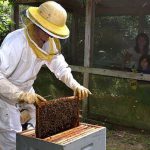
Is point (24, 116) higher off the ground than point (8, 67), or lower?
lower

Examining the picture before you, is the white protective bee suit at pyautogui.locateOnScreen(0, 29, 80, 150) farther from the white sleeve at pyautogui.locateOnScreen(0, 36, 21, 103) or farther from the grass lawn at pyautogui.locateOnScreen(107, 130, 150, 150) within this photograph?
the grass lawn at pyautogui.locateOnScreen(107, 130, 150, 150)

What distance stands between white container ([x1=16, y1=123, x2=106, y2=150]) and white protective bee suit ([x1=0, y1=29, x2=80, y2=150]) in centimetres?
38

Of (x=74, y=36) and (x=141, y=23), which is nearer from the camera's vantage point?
(x=141, y=23)

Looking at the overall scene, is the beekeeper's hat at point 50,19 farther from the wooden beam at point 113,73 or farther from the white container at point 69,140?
the wooden beam at point 113,73

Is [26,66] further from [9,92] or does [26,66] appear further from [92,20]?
[92,20]

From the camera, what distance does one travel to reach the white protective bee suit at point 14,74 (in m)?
3.42

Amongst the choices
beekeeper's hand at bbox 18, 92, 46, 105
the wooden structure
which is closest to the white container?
beekeeper's hand at bbox 18, 92, 46, 105

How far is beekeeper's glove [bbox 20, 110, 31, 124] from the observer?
3.90 m

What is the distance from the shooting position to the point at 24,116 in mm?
3914

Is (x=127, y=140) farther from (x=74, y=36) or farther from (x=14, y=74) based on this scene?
(x=14, y=74)

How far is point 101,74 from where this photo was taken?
269 inches

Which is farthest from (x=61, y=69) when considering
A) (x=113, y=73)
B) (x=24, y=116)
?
(x=113, y=73)

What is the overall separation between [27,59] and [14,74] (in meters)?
0.19

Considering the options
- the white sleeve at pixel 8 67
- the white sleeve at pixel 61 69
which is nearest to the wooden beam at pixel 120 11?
the white sleeve at pixel 61 69
